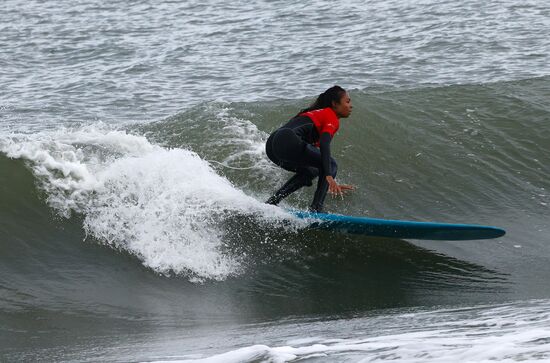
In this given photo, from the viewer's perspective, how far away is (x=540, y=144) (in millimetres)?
10406

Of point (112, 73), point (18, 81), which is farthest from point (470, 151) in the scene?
point (18, 81)

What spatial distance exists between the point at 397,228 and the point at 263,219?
49.4 inches

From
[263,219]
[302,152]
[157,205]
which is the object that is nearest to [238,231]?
[263,219]

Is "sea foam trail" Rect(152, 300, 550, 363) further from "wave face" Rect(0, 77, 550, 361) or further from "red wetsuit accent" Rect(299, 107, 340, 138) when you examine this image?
"red wetsuit accent" Rect(299, 107, 340, 138)

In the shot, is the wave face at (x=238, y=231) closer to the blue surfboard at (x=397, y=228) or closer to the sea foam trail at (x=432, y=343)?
the sea foam trail at (x=432, y=343)

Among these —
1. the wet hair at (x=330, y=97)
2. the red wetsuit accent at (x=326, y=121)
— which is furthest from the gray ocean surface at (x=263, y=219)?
the wet hair at (x=330, y=97)

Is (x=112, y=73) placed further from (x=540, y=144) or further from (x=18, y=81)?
(x=540, y=144)

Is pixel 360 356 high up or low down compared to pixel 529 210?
up

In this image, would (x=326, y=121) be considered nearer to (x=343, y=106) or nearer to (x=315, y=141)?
(x=343, y=106)

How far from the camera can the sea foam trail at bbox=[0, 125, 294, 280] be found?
759 centimetres

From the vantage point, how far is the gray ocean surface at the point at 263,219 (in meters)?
5.89

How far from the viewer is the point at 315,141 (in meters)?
7.97

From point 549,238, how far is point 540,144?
2.59 metres

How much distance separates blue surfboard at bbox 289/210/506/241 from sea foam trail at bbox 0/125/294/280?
432 mm
